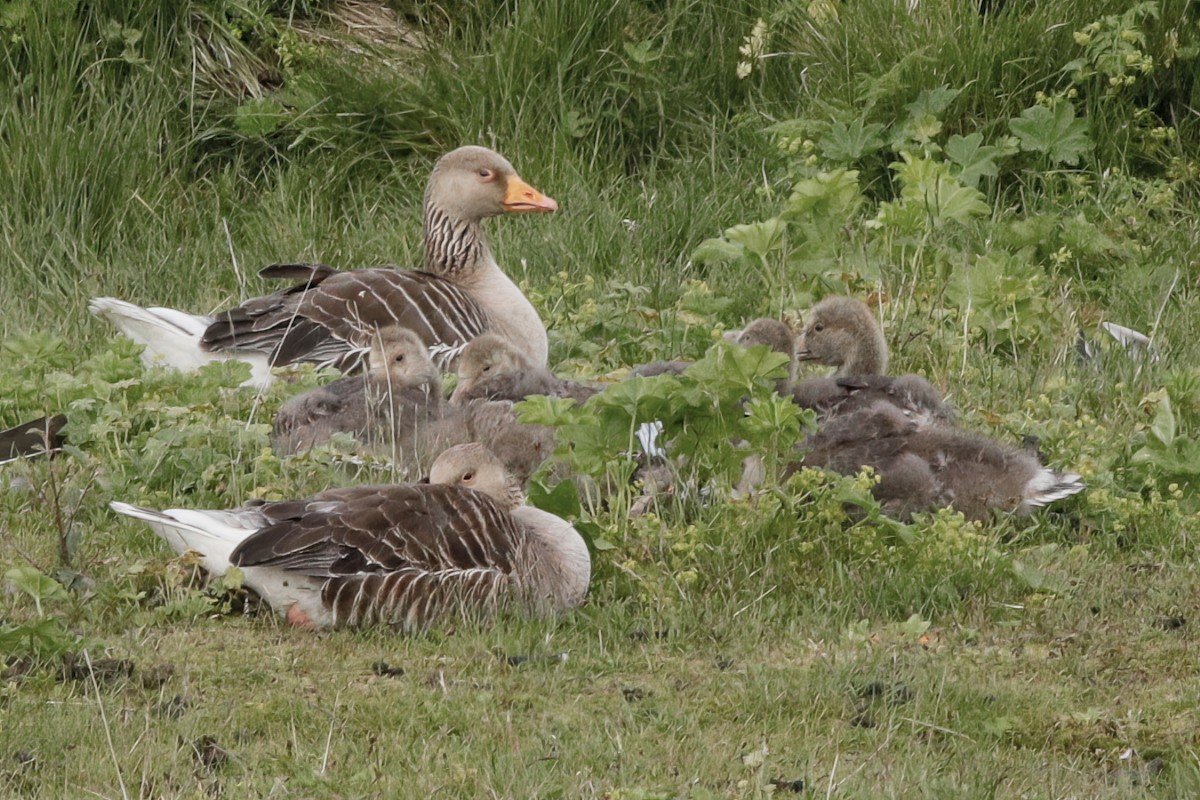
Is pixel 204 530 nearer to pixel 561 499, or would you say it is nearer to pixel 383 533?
pixel 383 533

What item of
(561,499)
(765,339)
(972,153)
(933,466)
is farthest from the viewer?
(972,153)

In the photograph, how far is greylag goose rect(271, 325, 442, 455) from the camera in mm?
7586

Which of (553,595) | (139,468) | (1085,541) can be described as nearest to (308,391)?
(139,468)

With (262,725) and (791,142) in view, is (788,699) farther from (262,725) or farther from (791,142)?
(791,142)

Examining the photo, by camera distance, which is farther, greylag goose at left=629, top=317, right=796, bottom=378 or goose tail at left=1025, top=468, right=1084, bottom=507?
greylag goose at left=629, top=317, right=796, bottom=378

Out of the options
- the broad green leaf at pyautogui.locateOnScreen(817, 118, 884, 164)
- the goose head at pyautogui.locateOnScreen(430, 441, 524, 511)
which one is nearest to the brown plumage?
the broad green leaf at pyautogui.locateOnScreen(817, 118, 884, 164)

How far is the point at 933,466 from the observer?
7.11 metres

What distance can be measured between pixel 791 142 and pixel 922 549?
15.8 ft

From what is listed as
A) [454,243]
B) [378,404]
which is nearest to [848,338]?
[378,404]

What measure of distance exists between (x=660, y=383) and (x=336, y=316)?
3178mm

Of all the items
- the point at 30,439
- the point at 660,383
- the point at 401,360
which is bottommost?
the point at 30,439

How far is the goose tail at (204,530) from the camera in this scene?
6109 mm

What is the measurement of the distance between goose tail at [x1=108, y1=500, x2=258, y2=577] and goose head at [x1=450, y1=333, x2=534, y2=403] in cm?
223

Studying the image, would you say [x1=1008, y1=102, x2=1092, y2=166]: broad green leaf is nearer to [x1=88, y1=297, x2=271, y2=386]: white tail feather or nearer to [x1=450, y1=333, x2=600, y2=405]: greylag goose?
[x1=450, y1=333, x2=600, y2=405]: greylag goose
